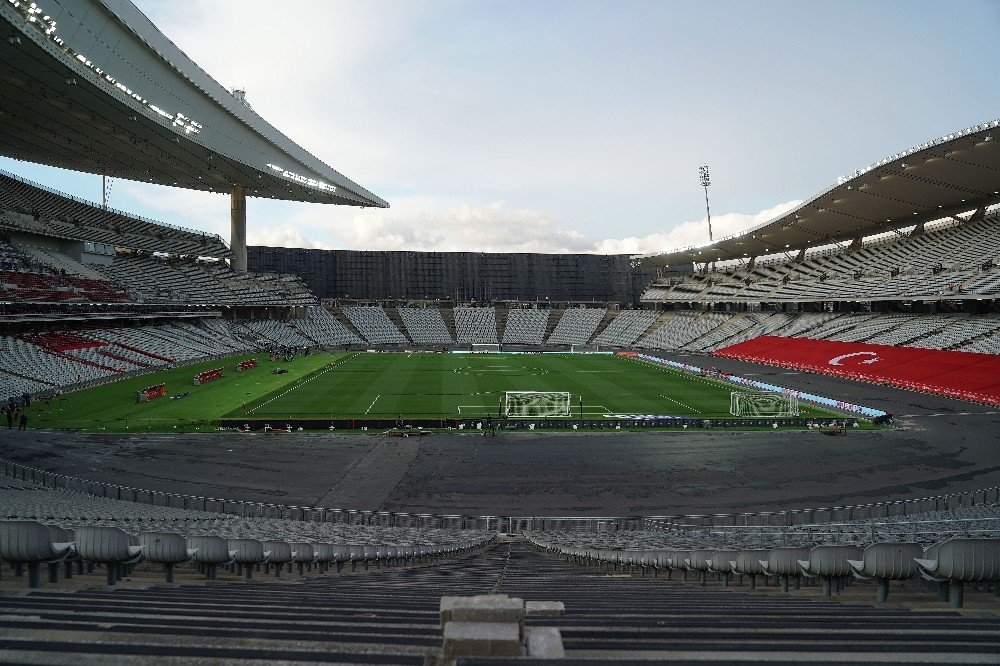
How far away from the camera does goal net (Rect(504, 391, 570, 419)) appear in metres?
36.7

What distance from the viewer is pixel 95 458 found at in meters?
26.5

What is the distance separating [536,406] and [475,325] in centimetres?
6528

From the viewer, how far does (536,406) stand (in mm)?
37062

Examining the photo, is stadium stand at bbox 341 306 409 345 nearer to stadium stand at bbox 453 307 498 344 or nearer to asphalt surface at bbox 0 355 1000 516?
stadium stand at bbox 453 307 498 344

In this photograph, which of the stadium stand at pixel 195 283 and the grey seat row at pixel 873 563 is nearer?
the grey seat row at pixel 873 563

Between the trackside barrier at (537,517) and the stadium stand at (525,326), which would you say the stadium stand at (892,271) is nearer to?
the stadium stand at (525,326)

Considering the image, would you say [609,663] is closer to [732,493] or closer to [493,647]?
[493,647]

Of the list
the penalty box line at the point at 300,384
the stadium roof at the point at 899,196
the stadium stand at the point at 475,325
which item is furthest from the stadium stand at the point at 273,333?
the stadium roof at the point at 899,196

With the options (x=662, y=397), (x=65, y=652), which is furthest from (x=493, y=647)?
(x=662, y=397)

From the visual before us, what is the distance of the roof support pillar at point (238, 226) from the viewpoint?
8572cm

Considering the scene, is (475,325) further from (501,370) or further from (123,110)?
(123,110)

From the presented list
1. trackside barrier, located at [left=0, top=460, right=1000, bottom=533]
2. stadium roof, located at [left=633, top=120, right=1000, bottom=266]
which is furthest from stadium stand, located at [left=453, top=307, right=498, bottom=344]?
trackside barrier, located at [left=0, top=460, right=1000, bottom=533]

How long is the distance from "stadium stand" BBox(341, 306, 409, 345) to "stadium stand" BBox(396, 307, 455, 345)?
2.49m

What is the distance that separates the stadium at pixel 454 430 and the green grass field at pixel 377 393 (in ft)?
1.46
